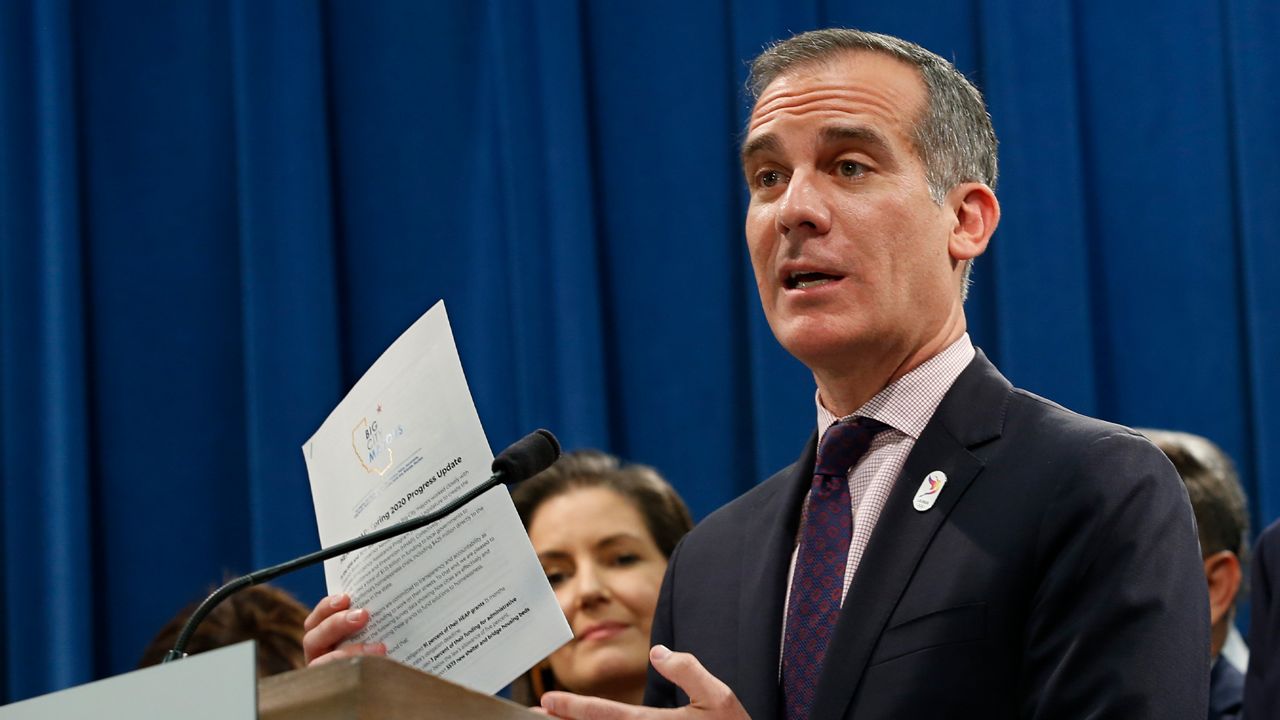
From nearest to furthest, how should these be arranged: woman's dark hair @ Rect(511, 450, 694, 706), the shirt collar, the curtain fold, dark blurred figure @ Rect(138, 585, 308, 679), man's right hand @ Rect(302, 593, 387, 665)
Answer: man's right hand @ Rect(302, 593, 387, 665), the shirt collar, dark blurred figure @ Rect(138, 585, 308, 679), woman's dark hair @ Rect(511, 450, 694, 706), the curtain fold

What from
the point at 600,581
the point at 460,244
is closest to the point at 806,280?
the point at 600,581

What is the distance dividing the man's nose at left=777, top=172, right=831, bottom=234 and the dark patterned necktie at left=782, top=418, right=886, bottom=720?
0.23 m

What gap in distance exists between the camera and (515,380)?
3504mm

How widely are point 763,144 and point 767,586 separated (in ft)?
1.73

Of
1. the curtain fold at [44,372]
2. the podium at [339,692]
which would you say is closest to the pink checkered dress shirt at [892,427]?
the podium at [339,692]

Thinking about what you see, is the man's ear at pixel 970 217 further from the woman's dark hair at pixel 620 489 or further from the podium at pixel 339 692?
the woman's dark hair at pixel 620 489

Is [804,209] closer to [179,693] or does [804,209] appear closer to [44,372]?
[179,693]

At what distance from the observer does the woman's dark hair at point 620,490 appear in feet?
9.65

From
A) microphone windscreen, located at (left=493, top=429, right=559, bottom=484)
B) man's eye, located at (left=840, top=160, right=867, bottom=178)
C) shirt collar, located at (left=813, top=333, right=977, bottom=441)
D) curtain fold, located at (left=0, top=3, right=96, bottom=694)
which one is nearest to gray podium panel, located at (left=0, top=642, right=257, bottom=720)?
microphone windscreen, located at (left=493, top=429, right=559, bottom=484)

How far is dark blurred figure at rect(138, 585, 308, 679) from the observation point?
102 inches

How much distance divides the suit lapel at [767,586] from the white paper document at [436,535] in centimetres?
25

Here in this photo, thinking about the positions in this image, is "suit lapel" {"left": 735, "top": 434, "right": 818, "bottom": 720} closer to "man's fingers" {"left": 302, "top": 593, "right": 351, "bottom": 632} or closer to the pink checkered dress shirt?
the pink checkered dress shirt

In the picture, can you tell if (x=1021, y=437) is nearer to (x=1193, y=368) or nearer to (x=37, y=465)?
(x=1193, y=368)

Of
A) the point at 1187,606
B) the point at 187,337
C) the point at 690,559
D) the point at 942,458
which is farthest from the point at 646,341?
the point at 1187,606
